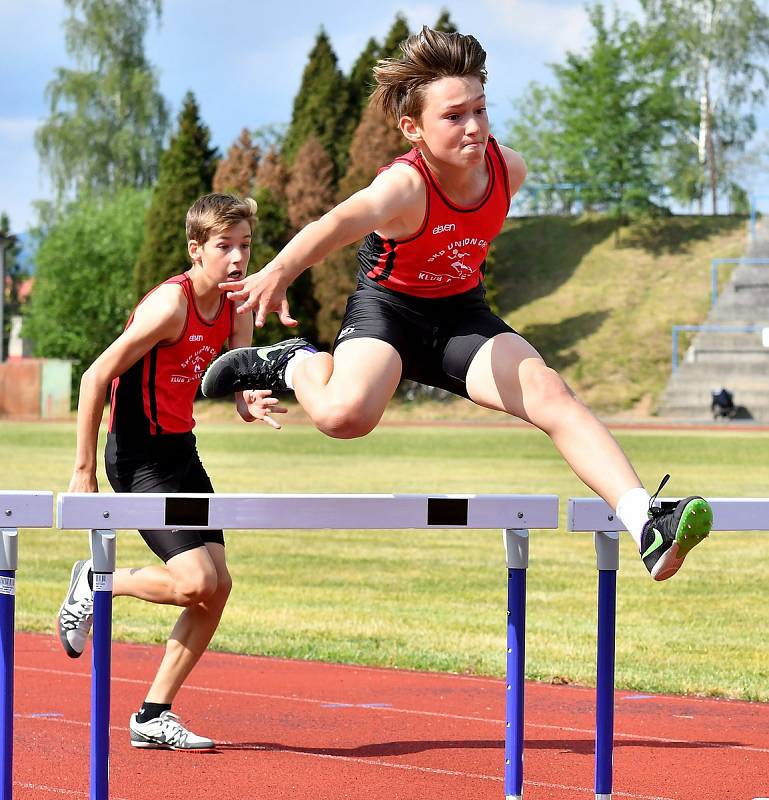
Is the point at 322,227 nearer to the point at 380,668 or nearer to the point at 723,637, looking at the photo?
the point at 380,668

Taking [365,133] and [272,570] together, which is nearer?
[272,570]

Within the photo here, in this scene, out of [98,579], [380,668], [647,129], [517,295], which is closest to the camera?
[98,579]

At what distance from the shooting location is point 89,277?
5281 centimetres

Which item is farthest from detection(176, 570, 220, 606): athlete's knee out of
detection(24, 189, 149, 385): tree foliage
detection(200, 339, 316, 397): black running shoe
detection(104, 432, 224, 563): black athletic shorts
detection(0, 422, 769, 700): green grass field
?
detection(24, 189, 149, 385): tree foliage

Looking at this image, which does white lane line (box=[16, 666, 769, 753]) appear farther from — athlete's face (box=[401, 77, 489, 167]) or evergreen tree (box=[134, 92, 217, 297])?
evergreen tree (box=[134, 92, 217, 297])

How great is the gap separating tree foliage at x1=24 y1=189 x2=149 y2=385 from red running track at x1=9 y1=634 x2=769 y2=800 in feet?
151

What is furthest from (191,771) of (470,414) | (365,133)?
(365,133)

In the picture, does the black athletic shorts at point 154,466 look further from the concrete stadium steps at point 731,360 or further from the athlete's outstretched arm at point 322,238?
the concrete stadium steps at point 731,360

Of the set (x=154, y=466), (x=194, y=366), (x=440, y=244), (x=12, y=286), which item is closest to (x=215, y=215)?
(x=194, y=366)

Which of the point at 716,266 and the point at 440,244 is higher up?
the point at 716,266

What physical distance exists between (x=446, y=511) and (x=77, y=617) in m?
2.02

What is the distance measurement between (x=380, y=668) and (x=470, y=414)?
36750 mm

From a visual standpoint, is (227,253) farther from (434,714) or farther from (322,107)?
(322,107)

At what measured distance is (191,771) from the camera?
4996 mm
